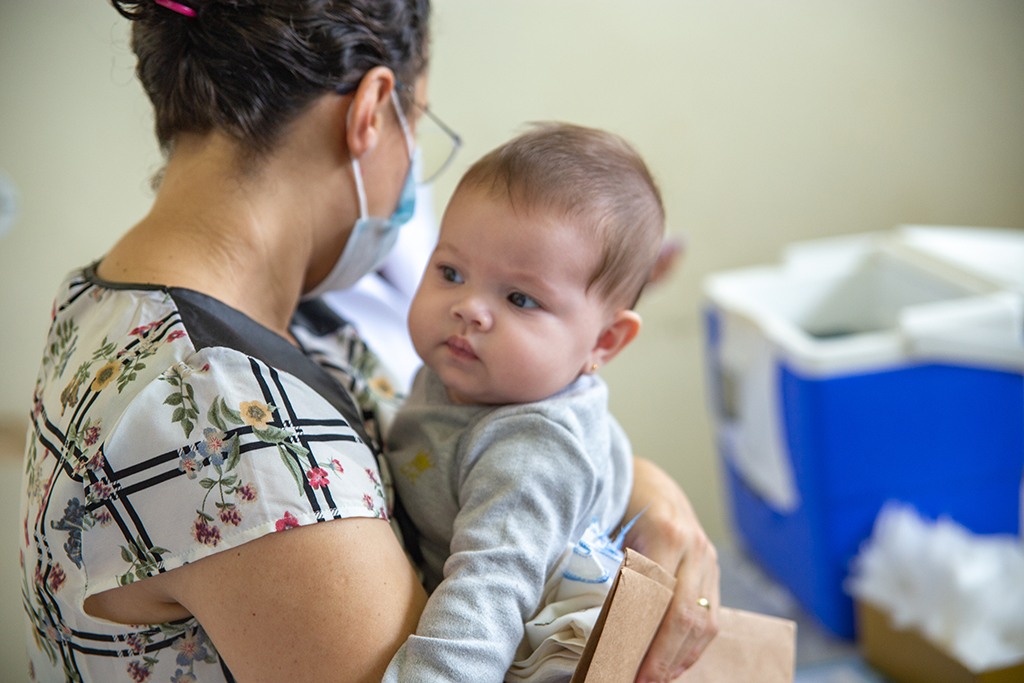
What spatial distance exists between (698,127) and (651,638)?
1880 millimetres

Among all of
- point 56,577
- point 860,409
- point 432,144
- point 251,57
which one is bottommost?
point 860,409

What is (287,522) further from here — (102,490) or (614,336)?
(614,336)

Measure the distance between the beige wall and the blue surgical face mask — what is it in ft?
3.12

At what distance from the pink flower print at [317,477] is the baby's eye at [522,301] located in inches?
11.1

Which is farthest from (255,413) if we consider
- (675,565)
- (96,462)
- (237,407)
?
(675,565)

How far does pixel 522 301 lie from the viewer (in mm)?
871

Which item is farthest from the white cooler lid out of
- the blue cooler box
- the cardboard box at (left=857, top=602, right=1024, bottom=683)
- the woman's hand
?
the woman's hand

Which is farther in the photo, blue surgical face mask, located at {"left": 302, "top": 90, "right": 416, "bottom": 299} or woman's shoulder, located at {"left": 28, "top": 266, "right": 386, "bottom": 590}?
blue surgical face mask, located at {"left": 302, "top": 90, "right": 416, "bottom": 299}

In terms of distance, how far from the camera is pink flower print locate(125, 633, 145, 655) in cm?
73

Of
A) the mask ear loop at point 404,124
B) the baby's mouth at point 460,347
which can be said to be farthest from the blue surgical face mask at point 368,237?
the baby's mouth at point 460,347

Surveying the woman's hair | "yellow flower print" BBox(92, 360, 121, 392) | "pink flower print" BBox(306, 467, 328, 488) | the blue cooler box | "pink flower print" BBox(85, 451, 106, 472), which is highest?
the woman's hair

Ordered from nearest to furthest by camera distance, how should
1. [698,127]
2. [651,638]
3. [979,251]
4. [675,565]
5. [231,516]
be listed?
[231,516] → [651,638] → [675,565] → [979,251] → [698,127]

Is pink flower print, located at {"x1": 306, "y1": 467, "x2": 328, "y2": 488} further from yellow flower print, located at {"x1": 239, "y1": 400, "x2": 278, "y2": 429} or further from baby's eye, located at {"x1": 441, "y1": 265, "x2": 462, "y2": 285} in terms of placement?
baby's eye, located at {"x1": 441, "y1": 265, "x2": 462, "y2": 285}

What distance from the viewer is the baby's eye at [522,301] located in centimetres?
87
